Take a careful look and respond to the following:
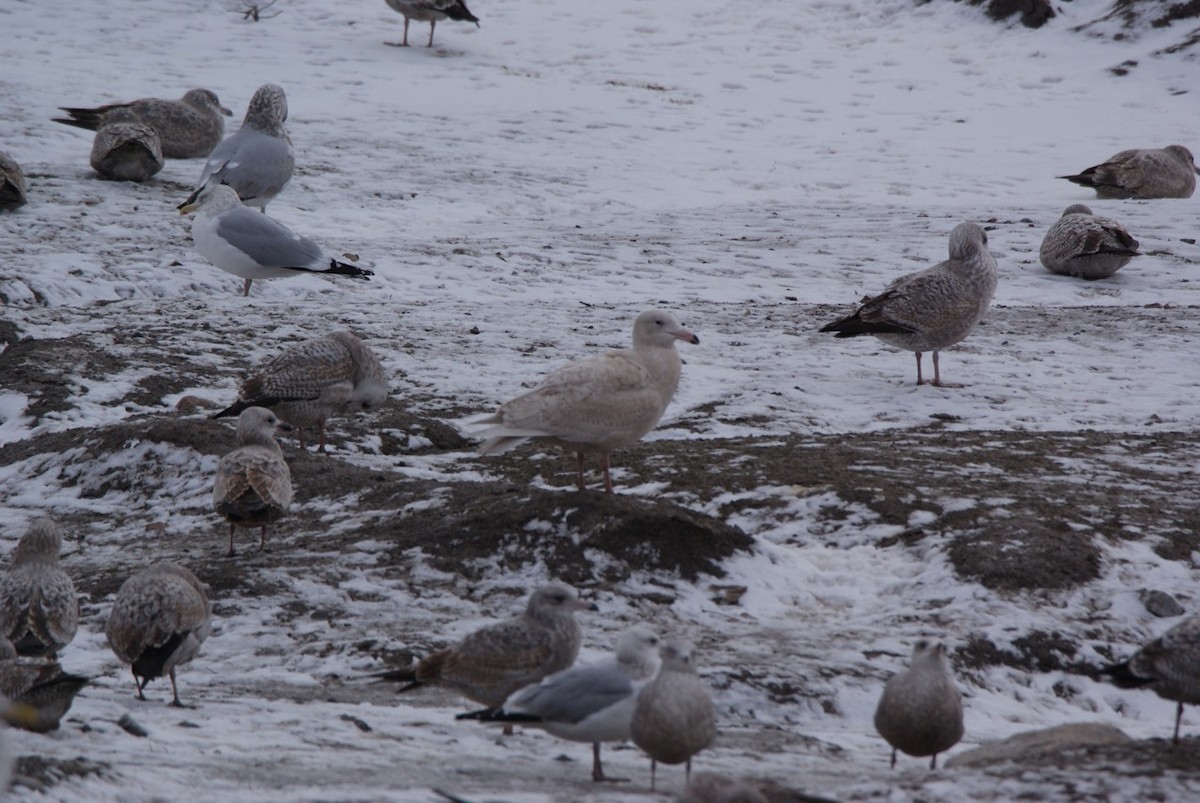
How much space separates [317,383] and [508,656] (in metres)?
4.08

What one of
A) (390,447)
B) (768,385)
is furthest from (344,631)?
(768,385)

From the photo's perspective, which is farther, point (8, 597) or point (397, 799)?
point (8, 597)

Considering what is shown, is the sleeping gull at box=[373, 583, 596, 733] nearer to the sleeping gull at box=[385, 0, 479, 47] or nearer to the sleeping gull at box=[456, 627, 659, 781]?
the sleeping gull at box=[456, 627, 659, 781]

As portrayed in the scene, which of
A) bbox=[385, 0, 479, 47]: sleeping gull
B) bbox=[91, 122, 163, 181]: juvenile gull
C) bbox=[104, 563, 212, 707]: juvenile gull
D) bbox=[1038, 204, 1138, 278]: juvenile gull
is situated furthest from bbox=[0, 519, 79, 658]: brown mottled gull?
bbox=[385, 0, 479, 47]: sleeping gull

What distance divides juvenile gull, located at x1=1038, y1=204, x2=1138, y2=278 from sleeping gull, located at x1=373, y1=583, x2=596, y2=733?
1039cm

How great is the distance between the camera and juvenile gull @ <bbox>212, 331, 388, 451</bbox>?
8.70 meters

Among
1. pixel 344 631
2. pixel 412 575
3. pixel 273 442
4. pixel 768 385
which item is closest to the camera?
pixel 344 631

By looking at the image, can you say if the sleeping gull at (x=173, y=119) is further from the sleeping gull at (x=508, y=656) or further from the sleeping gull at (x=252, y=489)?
the sleeping gull at (x=508, y=656)

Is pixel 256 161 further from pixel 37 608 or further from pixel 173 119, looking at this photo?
pixel 37 608

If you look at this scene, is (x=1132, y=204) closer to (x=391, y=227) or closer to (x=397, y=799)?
(x=391, y=227)

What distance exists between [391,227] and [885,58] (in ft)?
37.5

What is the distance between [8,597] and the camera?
5852 millimetres

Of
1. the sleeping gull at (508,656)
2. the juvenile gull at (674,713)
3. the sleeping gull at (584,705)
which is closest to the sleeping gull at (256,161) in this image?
the sleeping gull at (508,656)

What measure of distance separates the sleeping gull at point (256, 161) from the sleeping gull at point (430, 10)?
343 inches
